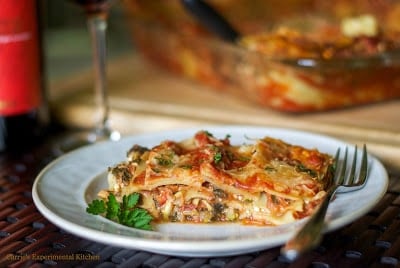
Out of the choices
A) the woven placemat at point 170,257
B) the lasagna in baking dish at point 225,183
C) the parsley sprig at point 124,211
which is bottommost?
the woven placemat at point 170,257

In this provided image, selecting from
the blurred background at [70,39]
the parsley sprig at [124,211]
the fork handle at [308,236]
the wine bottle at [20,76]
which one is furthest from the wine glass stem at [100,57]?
the fork handle at [308,236]

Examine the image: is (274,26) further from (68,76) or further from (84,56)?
(84,56)

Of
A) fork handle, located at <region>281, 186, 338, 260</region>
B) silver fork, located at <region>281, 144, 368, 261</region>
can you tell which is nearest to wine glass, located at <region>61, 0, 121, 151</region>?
silver fork, located at <region>281, 144, 368, 261</region>

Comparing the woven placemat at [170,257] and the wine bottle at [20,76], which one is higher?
the wine bottle at [20,76]

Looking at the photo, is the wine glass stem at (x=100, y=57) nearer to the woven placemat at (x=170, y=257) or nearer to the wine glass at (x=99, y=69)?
the wine glass at (x=99, y=69)

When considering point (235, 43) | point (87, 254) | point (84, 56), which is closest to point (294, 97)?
point (235, 43)

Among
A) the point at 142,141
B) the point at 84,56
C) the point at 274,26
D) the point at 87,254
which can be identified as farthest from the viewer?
the point at 84,56

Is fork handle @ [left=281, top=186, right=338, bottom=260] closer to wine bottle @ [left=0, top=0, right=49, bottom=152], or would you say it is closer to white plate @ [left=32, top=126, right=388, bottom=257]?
white plate @ [left=32, top=126, right=388, bottom=257]

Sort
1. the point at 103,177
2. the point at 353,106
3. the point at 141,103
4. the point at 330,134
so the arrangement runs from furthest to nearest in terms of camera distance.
Result: the point at 141,103
the point at 353,106
the point at 330,134
the point at 103,177
